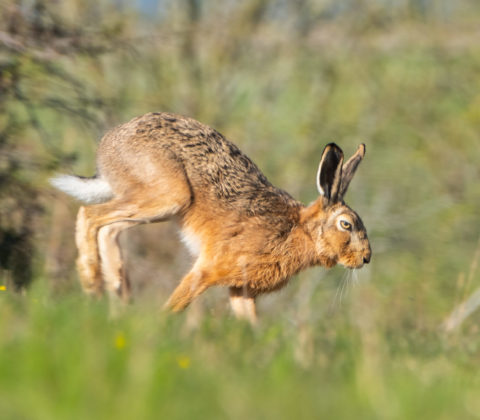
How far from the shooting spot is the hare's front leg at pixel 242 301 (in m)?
7.27

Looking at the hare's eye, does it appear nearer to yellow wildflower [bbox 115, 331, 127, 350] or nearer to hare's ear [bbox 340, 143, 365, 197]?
hare's ear [bbox 340, 143, 365, 197]

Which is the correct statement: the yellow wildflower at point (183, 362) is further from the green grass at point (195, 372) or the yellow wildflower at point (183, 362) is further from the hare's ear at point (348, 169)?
the hare's ear at point (348, 169)

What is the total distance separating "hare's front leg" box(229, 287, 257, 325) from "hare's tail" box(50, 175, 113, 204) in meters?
1.41

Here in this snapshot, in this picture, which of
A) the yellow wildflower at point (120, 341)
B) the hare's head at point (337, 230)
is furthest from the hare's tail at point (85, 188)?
the yellow wildflower at point (120, 341)

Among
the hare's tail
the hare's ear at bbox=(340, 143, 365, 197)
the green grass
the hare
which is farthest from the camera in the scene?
the hare's ear at bbox=(340, 143, 365, 197)

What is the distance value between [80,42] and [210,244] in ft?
13.7

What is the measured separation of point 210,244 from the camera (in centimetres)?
720

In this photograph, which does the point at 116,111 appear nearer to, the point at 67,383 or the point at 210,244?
the point at 210,244

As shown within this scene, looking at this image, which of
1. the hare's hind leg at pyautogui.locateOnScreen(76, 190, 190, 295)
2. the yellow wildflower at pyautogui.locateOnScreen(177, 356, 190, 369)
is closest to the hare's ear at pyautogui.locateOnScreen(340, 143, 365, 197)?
the hare's hind leg at pyautogui.locateOnScreen(76, 190, 190, 295)

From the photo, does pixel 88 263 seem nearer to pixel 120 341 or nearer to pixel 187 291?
pixel 187 291

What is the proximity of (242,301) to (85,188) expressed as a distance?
1748 mm

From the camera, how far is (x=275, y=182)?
17.0m

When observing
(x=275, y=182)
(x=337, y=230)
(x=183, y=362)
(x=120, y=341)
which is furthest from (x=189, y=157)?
(x=275, y=182)

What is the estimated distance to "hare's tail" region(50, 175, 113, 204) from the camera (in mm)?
7555
